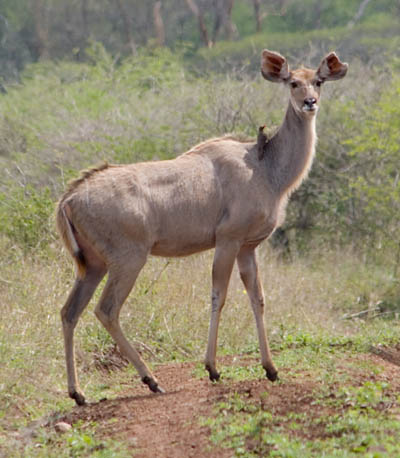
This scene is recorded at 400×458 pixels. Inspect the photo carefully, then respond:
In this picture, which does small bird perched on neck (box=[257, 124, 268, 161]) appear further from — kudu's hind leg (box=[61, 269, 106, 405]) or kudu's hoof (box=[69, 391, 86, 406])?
kudu's hoof (box=[69, 391, 86, 406])

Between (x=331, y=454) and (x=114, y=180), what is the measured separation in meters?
2.79

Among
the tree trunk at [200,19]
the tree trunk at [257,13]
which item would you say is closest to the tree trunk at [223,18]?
the tree trunk at [200,19]

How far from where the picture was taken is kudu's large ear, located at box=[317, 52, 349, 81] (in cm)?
675

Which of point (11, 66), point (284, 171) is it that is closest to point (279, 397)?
point (284, 171)

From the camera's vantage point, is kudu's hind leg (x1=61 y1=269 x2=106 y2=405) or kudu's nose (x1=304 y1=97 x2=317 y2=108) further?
kudu's nose (x1=304 y1=97 x2=317 y2=108)

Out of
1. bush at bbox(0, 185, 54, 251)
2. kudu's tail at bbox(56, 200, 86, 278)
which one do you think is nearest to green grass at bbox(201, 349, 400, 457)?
kudu's tail at bbox(56, 200, 86, 278)

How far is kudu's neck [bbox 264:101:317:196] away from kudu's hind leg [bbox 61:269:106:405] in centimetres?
166

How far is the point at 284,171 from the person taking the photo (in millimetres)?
6793

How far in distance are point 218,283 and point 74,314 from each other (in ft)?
3.82

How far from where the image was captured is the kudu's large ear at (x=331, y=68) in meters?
6.75

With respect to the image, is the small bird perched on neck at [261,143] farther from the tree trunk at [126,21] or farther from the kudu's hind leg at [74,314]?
the tree trunk at [126,21]

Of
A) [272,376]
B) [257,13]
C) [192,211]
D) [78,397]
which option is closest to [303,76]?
[192,211]

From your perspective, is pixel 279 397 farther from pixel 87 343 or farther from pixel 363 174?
pixel 363 174

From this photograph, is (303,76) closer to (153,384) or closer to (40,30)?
(153,384)
